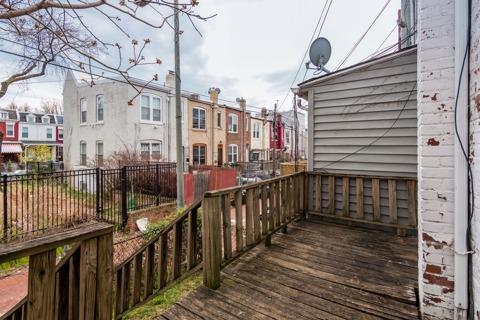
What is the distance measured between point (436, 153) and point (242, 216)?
197 centimetres

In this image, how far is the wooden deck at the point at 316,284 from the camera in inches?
91.7

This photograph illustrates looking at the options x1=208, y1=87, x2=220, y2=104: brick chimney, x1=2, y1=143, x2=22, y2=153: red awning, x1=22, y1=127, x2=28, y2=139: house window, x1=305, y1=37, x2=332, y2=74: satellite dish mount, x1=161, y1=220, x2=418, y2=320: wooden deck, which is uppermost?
x1=208, y1=87, x2=220, y2=104: brick chimney

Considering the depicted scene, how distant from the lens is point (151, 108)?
1420 centimetres

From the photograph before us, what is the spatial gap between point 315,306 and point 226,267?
1.13m

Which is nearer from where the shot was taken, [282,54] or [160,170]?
[160,170]

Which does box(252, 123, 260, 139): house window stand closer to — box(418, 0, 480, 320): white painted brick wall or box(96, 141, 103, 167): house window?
box(96, 141, 103, 167): house window

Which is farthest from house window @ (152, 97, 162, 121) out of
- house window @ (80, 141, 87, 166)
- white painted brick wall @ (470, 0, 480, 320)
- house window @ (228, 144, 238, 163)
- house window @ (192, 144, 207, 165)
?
white painted brick wall @ (470, 0, 480, 320)

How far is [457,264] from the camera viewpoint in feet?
6.12

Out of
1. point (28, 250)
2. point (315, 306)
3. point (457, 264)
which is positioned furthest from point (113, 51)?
point (457, 264)

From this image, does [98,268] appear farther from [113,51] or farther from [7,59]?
[7,59]

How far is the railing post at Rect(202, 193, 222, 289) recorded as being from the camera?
102 inches

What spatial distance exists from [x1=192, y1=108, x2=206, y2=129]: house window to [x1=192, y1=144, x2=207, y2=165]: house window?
1.28 m

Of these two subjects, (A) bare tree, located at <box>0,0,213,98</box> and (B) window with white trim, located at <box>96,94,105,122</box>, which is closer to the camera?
(A) bare tree, located at <box>0,0,213,98</box>

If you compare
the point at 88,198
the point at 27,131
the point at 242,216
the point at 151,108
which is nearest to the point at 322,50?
the point at 242,216
